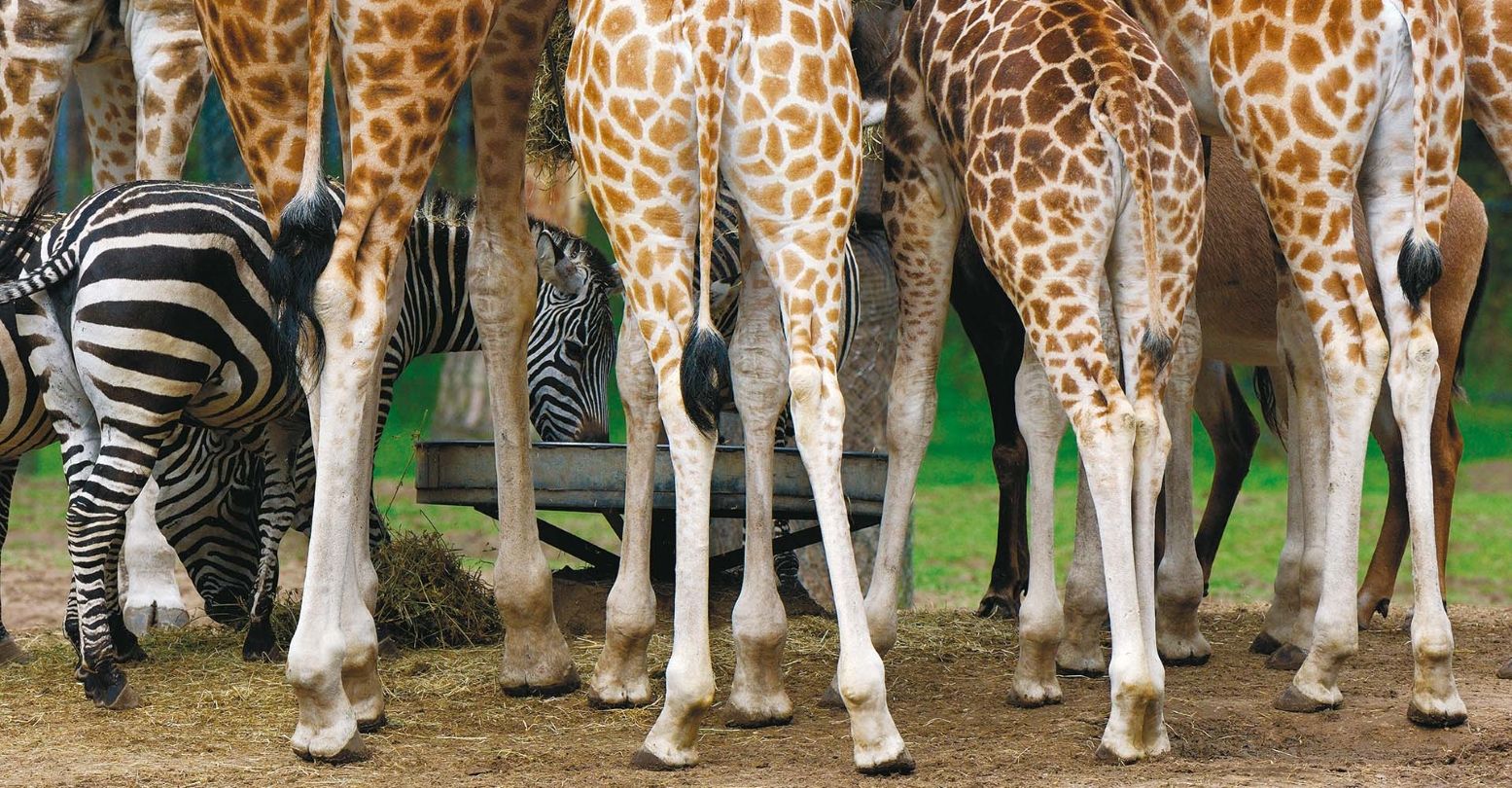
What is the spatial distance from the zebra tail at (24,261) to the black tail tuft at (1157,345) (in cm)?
323

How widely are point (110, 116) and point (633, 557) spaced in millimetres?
3780

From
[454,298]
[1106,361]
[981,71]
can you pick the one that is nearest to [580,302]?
[454,298]

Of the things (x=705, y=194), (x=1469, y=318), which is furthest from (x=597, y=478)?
(x=1469, y=318)

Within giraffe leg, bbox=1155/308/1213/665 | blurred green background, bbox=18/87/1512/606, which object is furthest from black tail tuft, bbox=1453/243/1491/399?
blurred green background, bbox=18/87/1512/606

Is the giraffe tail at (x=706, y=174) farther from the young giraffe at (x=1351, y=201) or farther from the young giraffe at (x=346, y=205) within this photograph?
the young giraffe at (x=1351, y=201)

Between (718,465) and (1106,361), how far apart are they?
1.86m

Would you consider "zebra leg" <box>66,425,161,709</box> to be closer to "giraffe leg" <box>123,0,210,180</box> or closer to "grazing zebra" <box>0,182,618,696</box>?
"grazing zebra" <box>0,182,618,696</box>

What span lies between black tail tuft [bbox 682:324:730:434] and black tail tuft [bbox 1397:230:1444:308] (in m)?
1.95

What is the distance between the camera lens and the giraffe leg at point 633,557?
4.75m

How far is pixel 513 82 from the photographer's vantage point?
525 centimetres

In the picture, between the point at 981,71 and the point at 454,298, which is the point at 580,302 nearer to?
the point at 454,298

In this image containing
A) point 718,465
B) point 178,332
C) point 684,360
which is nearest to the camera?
point 684,360

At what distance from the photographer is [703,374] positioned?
13.5 ft

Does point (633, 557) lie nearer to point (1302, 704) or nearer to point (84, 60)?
point (1302, 704)
